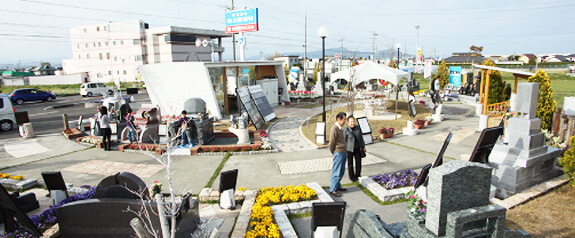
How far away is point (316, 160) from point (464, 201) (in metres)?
6.95

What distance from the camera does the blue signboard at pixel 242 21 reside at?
23359 mm

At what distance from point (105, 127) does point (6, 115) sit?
9649 millimetres

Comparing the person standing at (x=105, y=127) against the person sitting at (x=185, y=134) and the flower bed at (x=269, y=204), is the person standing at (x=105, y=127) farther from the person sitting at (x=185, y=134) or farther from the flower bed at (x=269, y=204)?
the flower bed at (x=269, y=204)

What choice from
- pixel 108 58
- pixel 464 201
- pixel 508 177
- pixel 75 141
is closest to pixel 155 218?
pixel 464 201

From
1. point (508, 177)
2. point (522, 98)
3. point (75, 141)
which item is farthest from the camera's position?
point (75, 141)

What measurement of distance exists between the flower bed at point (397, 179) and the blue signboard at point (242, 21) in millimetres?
17877

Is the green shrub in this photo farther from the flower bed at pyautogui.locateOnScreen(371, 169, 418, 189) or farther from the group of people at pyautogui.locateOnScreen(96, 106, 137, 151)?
the group of people at pyautogui.locateOnScreen(96, 106, 137, 151)

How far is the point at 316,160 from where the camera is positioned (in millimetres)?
10484

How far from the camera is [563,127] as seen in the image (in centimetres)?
942

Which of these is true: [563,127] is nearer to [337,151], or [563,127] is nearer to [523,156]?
[523,156]

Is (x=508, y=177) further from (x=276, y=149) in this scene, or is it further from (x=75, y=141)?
(x=75, y=141)

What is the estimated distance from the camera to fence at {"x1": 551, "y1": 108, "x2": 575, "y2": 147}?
906 centimetres

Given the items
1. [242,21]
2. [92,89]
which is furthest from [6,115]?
[92,89]

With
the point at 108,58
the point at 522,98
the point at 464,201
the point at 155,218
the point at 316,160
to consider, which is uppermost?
the point at 108,58
